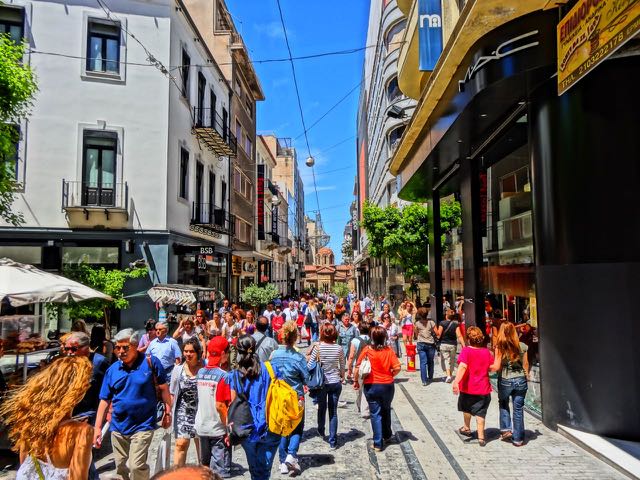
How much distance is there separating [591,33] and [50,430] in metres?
6.34

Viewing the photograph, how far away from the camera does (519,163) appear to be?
30.9ft

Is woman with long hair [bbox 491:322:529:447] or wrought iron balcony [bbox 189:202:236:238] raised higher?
wrought iron balcony [bbox 189:202:236:238]

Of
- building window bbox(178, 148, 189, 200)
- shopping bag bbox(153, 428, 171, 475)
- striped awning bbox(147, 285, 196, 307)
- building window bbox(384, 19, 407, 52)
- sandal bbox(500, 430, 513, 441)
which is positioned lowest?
sandal bbox(500, 430, 513, 441)

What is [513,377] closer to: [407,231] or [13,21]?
[407,231]

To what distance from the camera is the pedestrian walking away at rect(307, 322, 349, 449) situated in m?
Result: 6.43

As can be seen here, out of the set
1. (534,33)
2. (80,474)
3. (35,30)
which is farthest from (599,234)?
(35,30)

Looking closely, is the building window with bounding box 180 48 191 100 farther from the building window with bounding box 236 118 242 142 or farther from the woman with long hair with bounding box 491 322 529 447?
the woman with long hair with bounding box 491 322 529 447

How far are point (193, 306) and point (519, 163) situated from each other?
13.0 meters

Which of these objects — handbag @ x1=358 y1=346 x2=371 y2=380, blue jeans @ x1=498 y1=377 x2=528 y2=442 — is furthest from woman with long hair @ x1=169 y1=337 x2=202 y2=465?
blue jeans @ x1=498 y1=377 x2=528 y2=442

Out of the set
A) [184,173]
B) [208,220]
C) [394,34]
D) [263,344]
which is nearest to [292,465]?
[263,344]

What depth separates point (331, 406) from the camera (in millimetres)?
6633

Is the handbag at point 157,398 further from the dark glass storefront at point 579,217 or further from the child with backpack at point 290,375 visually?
the dark glass storefront at point 579,217

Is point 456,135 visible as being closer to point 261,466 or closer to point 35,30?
point 261,466

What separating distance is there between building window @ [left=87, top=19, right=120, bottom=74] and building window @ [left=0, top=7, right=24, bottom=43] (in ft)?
7.06
